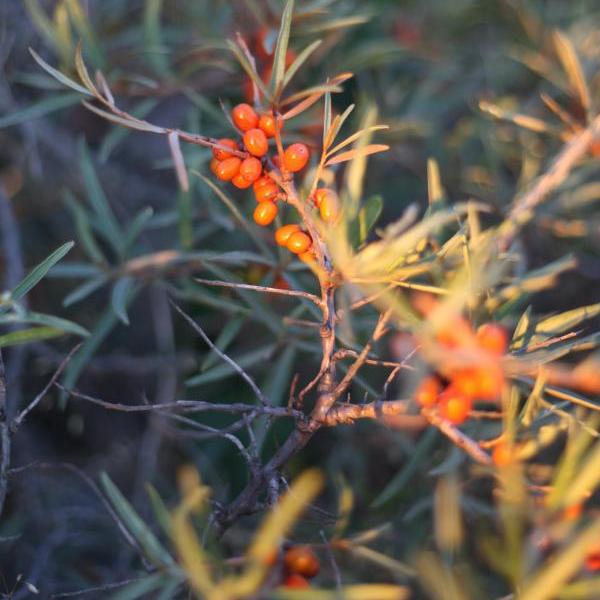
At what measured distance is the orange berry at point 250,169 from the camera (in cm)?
80

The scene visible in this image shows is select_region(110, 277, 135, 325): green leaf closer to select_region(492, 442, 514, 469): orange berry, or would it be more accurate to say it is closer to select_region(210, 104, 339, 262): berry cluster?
select_region(210, 104, 339, 262): berry cluster

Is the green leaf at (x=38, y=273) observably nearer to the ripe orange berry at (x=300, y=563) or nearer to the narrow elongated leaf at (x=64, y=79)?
the narrow elongated leaf at (x=64, y=79)

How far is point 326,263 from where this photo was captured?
2.56 ft

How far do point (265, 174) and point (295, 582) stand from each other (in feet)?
1.54

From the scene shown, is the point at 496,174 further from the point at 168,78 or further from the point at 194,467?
the point at 194,467

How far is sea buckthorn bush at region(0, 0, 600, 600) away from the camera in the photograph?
749 millimetres

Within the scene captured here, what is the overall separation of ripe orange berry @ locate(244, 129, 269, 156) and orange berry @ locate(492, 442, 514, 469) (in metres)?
0.44

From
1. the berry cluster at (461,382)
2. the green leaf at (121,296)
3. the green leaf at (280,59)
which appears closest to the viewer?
the berry cluster at (461,382)

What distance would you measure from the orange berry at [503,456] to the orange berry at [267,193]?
396 millimetres

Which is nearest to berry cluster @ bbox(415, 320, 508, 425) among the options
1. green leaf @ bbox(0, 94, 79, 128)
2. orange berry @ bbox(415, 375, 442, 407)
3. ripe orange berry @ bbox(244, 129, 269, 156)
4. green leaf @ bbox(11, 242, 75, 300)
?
orange berry @ bbox(415, 375, 442, 407)

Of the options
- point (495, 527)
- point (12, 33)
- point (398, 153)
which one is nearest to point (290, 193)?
point (495, 527)

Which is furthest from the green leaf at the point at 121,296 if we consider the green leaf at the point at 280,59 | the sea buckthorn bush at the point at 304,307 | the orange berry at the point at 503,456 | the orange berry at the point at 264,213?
the orange berry at the point at 503,456

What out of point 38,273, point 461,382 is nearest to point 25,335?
point 38,273

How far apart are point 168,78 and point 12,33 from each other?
50 cm
